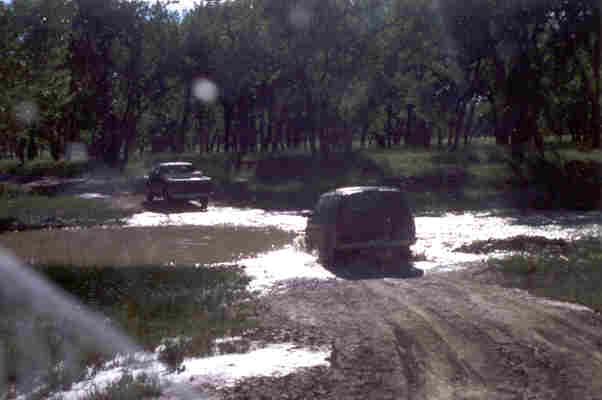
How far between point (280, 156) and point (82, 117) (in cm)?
1798

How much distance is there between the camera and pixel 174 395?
5887 millimetres

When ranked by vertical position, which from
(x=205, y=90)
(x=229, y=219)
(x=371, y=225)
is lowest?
(x=229, y=219)

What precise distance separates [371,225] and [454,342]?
6.56 metres

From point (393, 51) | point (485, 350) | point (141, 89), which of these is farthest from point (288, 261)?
point (141, 89)

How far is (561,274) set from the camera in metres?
11.6

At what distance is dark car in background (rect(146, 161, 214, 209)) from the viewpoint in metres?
28.6

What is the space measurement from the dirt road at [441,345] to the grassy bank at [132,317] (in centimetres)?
84

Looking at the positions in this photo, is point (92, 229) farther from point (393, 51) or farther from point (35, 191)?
point (393, 51)

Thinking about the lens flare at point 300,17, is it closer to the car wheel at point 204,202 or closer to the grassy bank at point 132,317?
the car wheel at point 204,202

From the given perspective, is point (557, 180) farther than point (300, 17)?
No

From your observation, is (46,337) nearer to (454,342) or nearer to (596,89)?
(454,342)

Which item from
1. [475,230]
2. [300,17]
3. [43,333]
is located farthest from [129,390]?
[300,17]

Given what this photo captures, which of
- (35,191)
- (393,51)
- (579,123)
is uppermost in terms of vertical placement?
(393,51)

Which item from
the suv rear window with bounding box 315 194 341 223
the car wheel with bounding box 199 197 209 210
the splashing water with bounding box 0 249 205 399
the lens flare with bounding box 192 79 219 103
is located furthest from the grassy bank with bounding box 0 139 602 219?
the splashing water with bounding box 0 249 205 399
